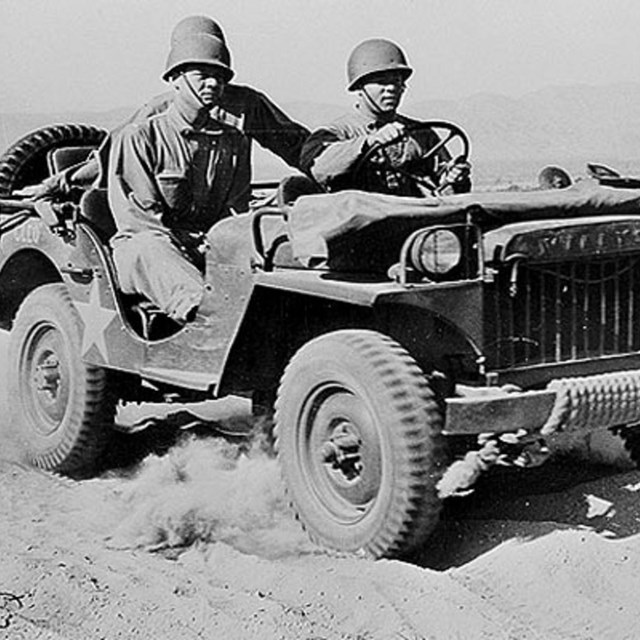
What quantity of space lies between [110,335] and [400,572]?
2088 millimetres

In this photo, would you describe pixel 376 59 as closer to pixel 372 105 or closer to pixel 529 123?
pixel 372 105

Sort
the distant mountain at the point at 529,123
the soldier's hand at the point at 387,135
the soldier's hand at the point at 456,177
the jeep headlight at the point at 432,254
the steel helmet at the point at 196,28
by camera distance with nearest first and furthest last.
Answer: the jeep headlight at the point at 432,254, the soldier's hand at the point at 387,135, the soldier's hand at the point at 456,177, the steel helmet at the point at 196,28, the distant mountain at the point at 529,123

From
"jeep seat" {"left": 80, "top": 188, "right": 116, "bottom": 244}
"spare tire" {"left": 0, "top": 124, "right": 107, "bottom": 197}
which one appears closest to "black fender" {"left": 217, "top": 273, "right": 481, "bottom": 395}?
"jeep seat" {"left": 80, "top": 188, "right": 116, "bottom": 244}

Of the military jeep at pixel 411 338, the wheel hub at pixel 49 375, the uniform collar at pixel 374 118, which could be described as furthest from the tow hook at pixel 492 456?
the wheel hub at pixel 49 375

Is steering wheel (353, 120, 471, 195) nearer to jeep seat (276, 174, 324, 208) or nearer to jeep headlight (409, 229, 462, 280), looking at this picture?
jeep seat (276, 174, 324, 208)

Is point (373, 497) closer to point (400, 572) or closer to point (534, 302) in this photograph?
point (400, 572)

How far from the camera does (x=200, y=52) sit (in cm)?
598

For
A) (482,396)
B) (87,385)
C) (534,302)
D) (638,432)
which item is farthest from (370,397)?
(87,385)

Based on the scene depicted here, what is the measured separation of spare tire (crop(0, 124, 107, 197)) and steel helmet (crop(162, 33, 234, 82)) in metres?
1.32

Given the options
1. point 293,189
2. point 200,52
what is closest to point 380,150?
point 293,189

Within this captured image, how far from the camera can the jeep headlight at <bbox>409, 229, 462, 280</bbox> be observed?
443cm

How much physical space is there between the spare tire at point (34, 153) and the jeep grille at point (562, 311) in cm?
335

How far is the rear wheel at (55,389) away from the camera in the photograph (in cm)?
627

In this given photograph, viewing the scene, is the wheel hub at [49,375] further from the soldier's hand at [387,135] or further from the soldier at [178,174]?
the soldier's hand at [387,135]
